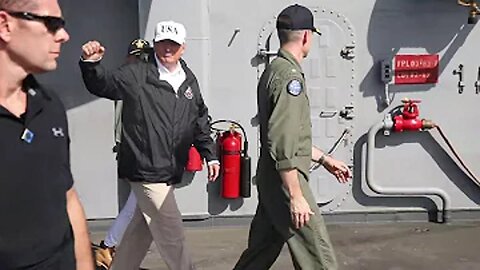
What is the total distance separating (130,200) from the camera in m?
5.46

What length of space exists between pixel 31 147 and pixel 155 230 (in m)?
2.58

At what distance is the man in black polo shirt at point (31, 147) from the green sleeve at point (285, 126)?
171 centimetres

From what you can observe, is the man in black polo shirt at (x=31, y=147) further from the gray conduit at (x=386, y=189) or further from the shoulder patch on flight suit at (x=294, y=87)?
the gray conduit at (x=386, y=189)

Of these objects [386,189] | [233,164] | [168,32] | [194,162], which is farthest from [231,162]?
[168,32]

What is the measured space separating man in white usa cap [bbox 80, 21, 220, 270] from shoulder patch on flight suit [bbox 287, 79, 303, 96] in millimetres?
969

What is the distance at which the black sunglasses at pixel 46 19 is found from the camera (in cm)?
228

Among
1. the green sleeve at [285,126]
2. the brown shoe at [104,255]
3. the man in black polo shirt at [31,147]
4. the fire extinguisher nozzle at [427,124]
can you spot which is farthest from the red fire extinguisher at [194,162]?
the man in black polo shirt at [31,147]

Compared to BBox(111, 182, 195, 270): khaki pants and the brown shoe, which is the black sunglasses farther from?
the brown shoe

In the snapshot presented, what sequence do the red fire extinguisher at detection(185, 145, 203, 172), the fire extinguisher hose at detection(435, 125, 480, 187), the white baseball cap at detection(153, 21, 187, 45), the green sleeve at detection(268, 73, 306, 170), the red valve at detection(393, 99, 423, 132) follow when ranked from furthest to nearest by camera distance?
the fire extinguisher hose at detection(435, 125, 480, 187) < the red valve at detection(393, 99, 423, 132) < the red fire extinguisher at detection(185, 145, 203, 172) < the white baseball cap at detection(153, 21, 187, 45) < the green sleeve at detection(268, 73, 306, 170)

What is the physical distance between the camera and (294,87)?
3.99m

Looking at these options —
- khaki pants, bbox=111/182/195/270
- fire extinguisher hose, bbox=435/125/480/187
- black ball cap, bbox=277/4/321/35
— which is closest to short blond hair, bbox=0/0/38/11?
black ball cap, bbox=277/4/321/35

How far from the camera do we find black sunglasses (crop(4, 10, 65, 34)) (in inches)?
89.8

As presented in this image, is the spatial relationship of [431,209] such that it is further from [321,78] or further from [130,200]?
[130,200]

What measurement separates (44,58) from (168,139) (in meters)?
2.35
